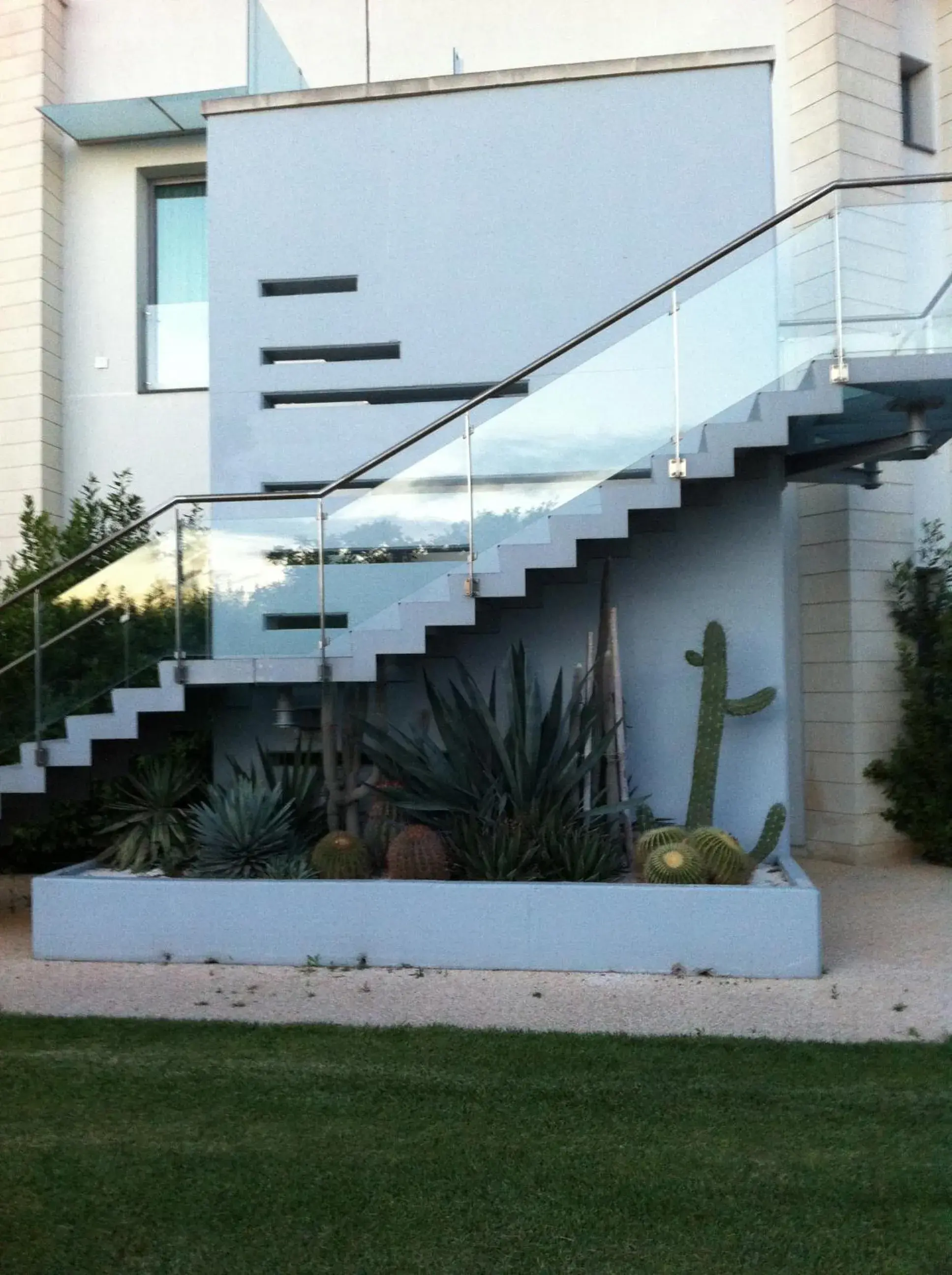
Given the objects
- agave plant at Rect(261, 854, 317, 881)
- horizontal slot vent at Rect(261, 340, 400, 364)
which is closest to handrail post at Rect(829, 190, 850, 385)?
Result: horizontal slot vent at Rect(261, 340, 400, 364)

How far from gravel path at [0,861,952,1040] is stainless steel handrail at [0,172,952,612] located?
257 cm

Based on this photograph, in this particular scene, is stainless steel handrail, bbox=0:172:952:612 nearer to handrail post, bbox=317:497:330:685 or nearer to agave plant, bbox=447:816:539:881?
handrail post, bbox=317:497:330:685

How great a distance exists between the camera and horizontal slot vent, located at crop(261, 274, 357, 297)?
10.5 m

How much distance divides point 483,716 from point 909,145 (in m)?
7.51

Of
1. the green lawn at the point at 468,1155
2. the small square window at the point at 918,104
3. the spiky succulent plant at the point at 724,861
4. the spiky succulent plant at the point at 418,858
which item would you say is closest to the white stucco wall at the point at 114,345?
the spiky succulent plant at the point at 418,858

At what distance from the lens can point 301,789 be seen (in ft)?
Answer: 28.2

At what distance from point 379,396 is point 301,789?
355 cm

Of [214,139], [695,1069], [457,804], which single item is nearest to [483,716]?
[457,804]

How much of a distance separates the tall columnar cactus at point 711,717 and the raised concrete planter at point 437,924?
757 mm

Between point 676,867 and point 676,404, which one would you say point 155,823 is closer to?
point 676,867

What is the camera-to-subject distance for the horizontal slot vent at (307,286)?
10.5m

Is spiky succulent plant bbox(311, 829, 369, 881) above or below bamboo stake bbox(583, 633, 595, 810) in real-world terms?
Result: below

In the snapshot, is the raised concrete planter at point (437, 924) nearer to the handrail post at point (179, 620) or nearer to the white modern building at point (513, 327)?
the handrail post at point (179, 620)

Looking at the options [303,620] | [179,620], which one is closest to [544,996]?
[303,620]
